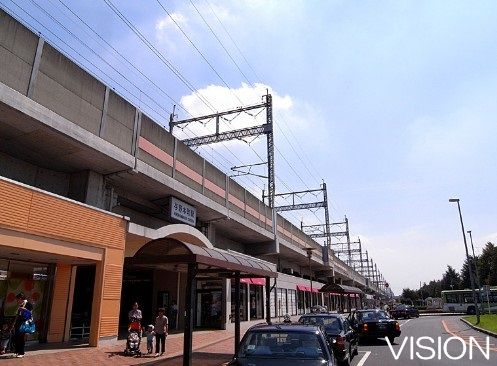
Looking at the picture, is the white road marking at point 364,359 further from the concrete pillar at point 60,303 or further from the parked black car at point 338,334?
the concrete pillar at point 60,303

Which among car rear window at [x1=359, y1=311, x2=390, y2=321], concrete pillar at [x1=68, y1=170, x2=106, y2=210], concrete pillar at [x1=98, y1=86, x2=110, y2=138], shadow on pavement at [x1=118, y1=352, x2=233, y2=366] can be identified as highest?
concrete pillar at [x1=98, y1=86, x2=110, y2=138]

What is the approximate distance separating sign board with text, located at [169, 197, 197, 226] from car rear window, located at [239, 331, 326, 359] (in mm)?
14127

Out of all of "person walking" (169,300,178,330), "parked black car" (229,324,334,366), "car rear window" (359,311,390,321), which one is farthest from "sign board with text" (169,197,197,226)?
"parked black car" (229,324,334,366)

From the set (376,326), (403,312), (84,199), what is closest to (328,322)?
(376,326)

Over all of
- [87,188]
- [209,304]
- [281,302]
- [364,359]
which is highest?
[87,188]

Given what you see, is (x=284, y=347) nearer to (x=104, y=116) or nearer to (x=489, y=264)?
(x=104, y=116)

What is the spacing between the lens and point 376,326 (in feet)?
58.8

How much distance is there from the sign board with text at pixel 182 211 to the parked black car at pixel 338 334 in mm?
9362

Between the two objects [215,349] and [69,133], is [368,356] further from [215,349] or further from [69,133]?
[69,133]

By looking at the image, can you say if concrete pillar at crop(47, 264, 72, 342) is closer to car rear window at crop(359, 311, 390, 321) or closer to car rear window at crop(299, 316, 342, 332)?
car rear window at crop(299, 316, 342, 332)

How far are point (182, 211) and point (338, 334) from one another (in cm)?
1218

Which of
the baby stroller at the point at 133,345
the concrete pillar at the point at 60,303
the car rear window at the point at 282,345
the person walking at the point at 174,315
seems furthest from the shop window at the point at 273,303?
A: the car rear window at the point at 282,345

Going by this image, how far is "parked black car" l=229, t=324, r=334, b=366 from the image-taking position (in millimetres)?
6117

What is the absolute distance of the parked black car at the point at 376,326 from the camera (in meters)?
17.8
